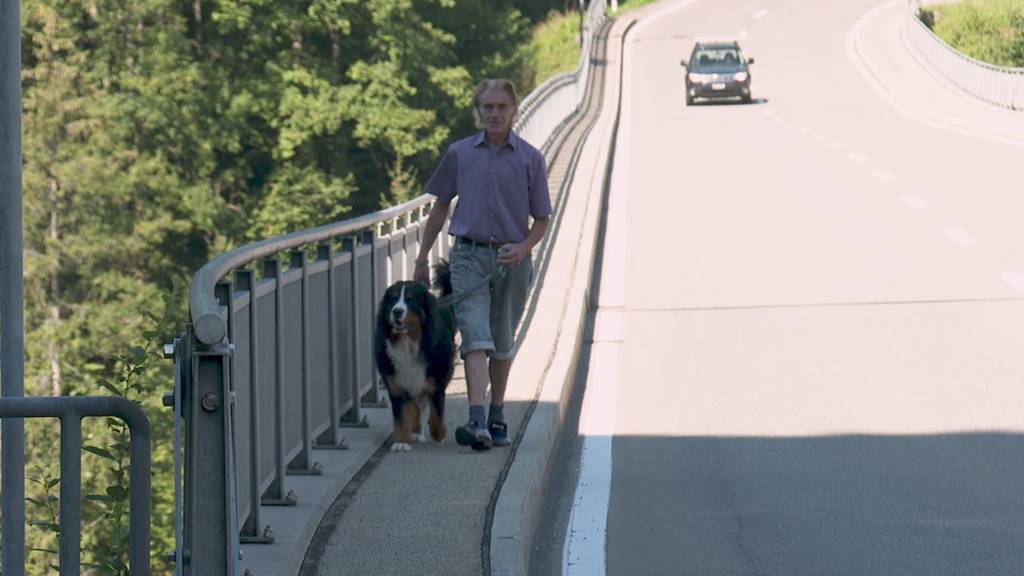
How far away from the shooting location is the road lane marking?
22964mm

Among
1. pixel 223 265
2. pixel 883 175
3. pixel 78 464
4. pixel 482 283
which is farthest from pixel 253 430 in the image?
pixel 883 175

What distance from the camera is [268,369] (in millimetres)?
7766

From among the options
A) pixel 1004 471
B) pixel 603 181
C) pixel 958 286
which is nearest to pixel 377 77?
pixel 603 181

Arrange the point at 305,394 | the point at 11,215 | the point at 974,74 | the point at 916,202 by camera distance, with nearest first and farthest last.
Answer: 1. the point at 11,215
2. the point at 305,394
3. the point at 916,202
4. the point at 974,74

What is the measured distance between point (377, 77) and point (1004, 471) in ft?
152

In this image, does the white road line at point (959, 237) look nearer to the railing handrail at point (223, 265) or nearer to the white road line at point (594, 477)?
the white road line at point (594, 477)

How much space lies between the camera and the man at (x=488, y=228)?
359 inches

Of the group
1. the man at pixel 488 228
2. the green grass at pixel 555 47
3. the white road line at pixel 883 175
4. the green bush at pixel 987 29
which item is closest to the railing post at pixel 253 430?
the man at pixel 488 228

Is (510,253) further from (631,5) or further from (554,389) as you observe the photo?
(631,5)

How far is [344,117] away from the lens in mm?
53688

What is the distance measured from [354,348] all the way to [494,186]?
1.54 meters

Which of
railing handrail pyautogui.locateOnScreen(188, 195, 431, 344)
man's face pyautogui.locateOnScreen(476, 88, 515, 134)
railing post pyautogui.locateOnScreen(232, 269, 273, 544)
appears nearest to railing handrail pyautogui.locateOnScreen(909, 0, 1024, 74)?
railing handrail pyautogui.locateOnScreen(188, 195, 431, 344)

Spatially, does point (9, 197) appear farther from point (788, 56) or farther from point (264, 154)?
point (788, 56)

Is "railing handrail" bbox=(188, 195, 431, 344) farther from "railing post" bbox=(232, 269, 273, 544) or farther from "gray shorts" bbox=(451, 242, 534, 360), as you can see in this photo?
"gray shorts" bbox=(451, 242, 534, 360)
